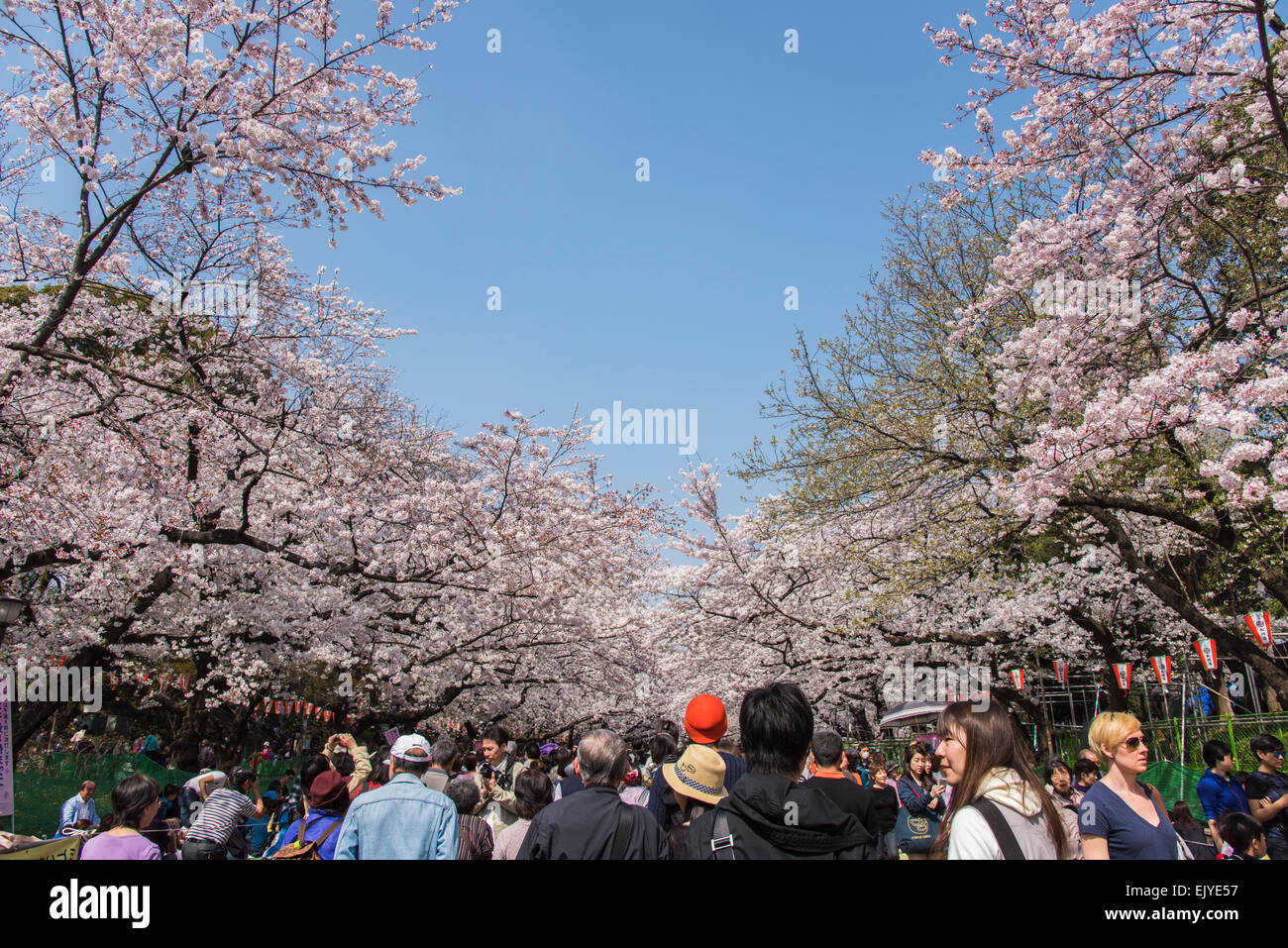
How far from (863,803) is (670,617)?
55.8 feet

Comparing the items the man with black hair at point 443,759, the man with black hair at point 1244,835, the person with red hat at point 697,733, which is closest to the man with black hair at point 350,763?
the man with black hair at point 443,759

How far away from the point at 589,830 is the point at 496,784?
4.70 m

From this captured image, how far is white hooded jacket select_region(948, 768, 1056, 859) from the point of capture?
265 centimetres

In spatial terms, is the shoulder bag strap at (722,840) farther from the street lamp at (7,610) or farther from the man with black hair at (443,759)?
the street lamp at (7,610)

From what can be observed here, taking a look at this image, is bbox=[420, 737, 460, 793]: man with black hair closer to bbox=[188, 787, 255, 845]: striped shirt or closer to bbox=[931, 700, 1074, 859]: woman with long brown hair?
bbox=[188, 787, 255, 845]: striped shirt

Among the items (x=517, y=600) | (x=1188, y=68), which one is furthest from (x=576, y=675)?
(x=1188, y=68)

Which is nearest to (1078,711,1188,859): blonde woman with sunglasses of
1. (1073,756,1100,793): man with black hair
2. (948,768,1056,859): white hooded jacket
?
(948,768,1056,859): white hooded jacket

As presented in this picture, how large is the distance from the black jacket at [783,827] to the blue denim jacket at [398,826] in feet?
5.25

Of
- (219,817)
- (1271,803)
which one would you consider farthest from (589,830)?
(1271,803)

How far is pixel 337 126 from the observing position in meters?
9.16

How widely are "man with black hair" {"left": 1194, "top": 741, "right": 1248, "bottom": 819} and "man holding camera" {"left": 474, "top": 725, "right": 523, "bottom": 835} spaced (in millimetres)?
5290

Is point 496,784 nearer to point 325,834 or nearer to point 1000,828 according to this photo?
point 325,834

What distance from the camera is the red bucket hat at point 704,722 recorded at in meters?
3.66

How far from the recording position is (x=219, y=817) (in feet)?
20.1
